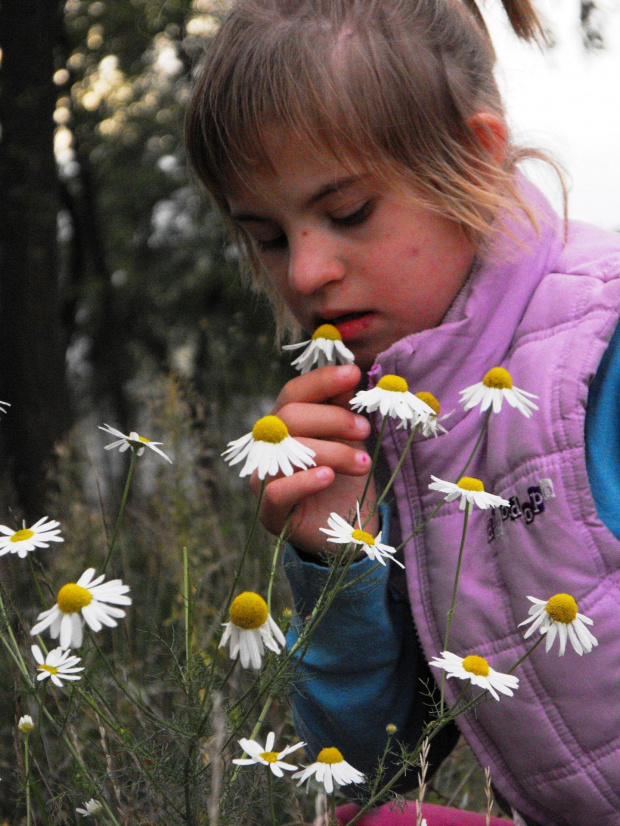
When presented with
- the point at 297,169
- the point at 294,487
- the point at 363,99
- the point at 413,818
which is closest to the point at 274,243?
the point at 297,169

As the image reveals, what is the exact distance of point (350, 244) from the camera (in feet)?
5.69

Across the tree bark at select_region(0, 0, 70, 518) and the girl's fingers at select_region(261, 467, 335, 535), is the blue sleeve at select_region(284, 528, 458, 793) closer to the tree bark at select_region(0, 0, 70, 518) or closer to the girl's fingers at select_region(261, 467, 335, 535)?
the girl's fingers at select_region(261, 467, 335, 535)

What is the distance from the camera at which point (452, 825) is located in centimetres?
174

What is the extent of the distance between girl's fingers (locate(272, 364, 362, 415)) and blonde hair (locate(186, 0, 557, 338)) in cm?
39

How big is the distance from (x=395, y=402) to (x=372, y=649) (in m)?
0.67

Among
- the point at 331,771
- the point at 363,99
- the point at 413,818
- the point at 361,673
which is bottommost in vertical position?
the point at 413,818

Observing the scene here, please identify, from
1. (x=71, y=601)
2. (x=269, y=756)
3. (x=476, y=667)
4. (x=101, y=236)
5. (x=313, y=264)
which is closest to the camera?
(x=71, y=601)

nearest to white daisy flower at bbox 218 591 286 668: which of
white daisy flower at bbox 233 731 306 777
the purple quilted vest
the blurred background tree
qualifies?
white daisy flower at bbox 233 731 306 777

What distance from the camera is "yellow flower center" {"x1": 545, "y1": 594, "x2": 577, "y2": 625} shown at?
1206mm

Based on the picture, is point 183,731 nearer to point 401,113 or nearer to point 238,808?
point 238,808

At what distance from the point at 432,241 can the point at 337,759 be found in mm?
978

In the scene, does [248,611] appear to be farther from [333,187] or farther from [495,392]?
[333,187]

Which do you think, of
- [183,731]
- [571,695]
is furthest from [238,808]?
[571,695]

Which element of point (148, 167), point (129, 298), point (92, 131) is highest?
point (92, 131)
